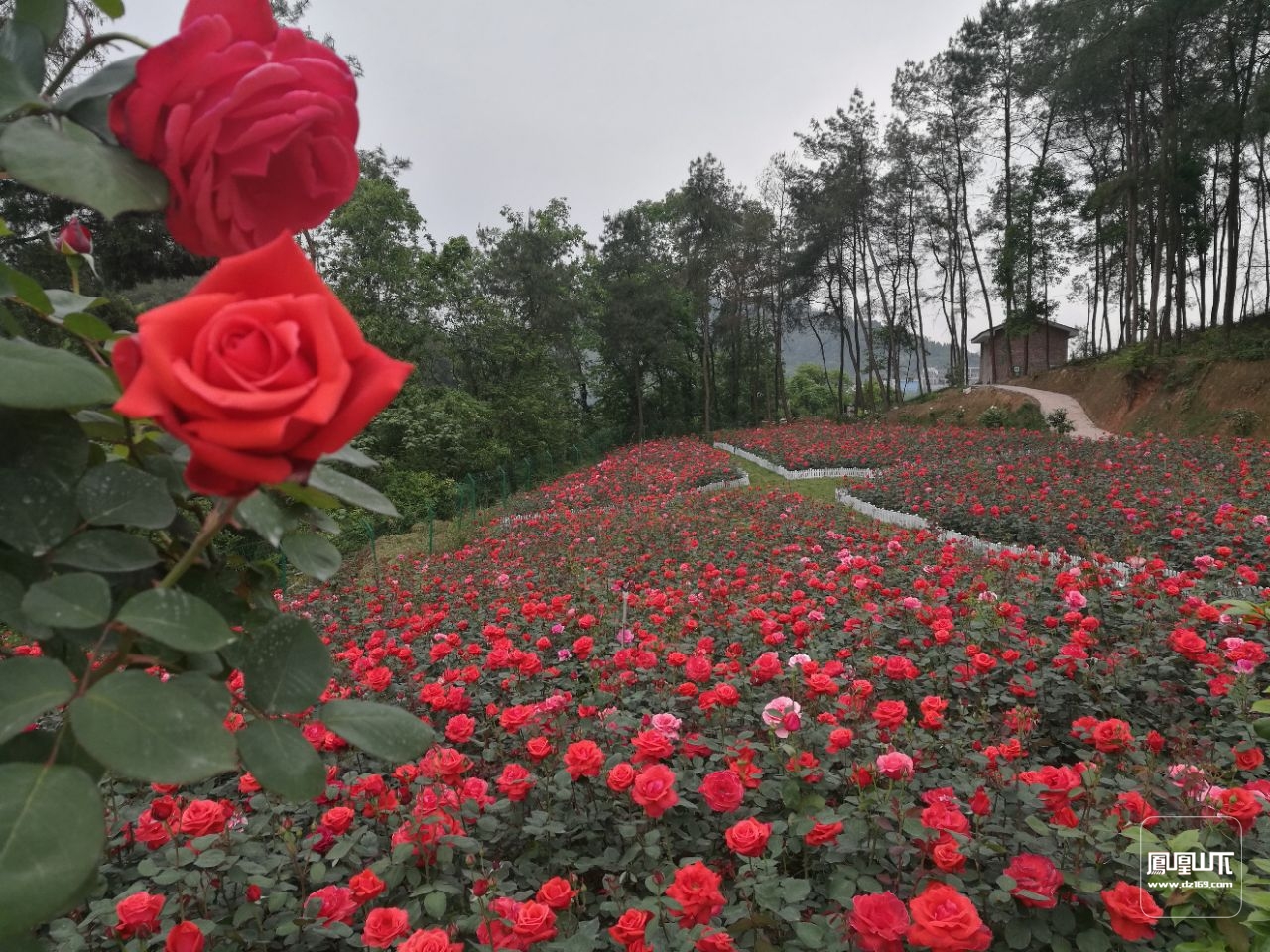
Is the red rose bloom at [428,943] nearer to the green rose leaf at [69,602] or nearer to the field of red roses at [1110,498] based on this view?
the green rose leaf at [69,602]

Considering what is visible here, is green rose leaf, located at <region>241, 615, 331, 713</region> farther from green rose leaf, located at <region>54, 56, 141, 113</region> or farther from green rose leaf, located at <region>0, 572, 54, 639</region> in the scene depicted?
green rose leaf, located at <region>54, 56, 141, 113</region>

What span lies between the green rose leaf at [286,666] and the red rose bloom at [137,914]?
1.06m

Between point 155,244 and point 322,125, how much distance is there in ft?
23.7

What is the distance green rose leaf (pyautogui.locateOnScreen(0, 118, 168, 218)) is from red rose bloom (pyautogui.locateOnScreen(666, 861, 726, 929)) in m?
1.19

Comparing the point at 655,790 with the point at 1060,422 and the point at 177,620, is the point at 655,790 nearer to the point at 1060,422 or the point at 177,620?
the point at 177,620

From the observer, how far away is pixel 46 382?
0.44 meters

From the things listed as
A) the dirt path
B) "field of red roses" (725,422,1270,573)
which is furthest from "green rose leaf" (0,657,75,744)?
the dirt path

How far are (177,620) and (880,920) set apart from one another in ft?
3.80

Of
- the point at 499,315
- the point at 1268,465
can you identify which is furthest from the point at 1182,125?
the point at 499,315

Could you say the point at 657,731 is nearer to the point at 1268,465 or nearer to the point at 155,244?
the point at 155,244

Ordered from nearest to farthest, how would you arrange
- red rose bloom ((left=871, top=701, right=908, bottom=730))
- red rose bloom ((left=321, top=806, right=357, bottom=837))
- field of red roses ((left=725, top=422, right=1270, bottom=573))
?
red rose bloom ((left=321, top=806, right=357, bottom=837))
red rose bloom ((left=871, top=701, right=908, bottom=730))
field of red roses ((left=725, top=422, right=1270, bottom=573))

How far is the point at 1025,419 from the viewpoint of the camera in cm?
1898

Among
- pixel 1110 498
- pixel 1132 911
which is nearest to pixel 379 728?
pixel 1132 911

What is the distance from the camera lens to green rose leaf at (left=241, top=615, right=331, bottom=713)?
0.54 m
